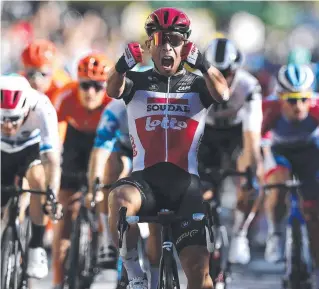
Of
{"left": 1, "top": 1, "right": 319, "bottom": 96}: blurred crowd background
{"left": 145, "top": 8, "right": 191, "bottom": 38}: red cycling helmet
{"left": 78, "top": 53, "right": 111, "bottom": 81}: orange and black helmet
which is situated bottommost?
{"left": 145, "top": 8, "right": 191, "bottom": 38}: red cycling helmet

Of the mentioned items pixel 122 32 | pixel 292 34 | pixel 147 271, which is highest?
pixel 292 34

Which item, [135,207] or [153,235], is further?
[153,235]

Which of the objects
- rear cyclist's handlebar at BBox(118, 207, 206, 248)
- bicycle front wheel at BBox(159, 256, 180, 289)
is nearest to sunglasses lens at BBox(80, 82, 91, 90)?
rear cyclist's handlebar at BBox(118, 207, 206, 248)

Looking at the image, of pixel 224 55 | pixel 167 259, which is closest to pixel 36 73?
pixel 224 55

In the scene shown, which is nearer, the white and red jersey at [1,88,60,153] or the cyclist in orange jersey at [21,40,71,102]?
the white and red jersey at [1,88,60,153]

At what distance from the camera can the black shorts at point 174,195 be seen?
8664 mm

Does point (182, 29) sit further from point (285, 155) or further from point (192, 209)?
point (285, 155)

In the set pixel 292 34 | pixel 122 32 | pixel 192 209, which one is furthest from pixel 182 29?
pixel 292 34

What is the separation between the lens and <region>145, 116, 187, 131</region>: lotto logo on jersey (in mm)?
8977

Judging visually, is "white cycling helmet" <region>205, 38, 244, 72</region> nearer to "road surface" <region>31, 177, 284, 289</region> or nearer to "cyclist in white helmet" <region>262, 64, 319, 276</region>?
"cyclist in white helmet" <region>262, 64, 319, 276</region>

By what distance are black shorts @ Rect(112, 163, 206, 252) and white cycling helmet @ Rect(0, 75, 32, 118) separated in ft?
5.48

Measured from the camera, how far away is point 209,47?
12.0m

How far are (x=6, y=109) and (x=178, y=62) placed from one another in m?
1.84

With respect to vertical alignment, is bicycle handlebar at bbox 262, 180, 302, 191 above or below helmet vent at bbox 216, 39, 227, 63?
below
